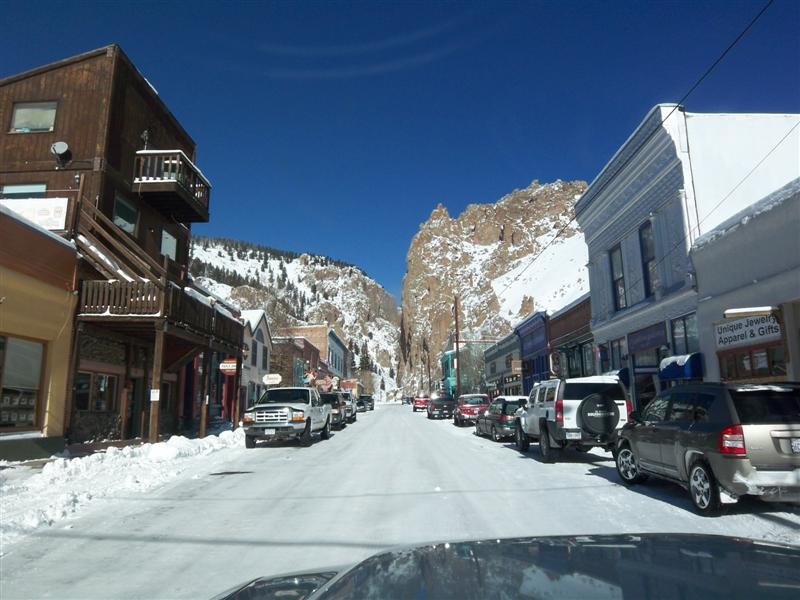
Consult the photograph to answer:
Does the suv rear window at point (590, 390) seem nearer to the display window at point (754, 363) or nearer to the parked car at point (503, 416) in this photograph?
the display window at point (754, 363)

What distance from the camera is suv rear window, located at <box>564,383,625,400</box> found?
44.8 ft

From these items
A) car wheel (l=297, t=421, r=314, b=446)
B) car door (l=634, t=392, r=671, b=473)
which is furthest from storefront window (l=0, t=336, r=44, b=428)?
car door (l=634, t=392, r=671, b=473)

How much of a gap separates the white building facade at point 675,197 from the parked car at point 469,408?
34.0ft

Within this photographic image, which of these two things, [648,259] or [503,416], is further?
[648,259]

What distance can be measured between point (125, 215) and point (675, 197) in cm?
1739

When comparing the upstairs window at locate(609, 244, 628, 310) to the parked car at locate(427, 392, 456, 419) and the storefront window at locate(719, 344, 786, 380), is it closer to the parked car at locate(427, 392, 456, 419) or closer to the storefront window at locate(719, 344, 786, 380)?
the storefront window at locate(719, 344, 786, 380)

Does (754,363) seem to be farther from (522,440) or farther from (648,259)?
(648,259)

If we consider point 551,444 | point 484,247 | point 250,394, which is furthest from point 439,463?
point 484,247

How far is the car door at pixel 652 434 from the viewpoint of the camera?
9.34 metres

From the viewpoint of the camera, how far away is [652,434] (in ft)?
31.3

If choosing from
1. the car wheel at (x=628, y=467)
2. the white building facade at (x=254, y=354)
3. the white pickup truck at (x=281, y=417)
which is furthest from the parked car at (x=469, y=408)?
the car wheel at (x=628, y=467)

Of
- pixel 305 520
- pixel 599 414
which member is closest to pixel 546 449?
pixel 599 414

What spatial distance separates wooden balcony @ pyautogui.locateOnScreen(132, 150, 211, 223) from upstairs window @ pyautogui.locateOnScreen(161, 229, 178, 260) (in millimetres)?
1218

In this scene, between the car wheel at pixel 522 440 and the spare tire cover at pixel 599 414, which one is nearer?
the spare tire cover at pixel 599 414
